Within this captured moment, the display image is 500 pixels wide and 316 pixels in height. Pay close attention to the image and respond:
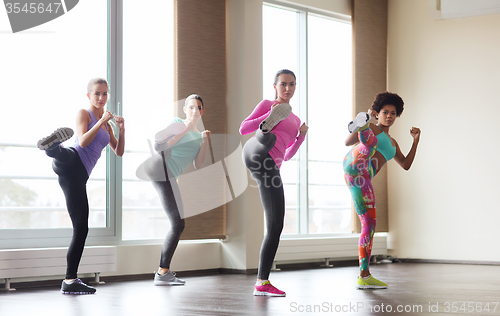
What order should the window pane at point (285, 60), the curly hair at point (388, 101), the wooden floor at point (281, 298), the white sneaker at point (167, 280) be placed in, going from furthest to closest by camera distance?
the window pane at point (285, 60) < the white sneaker at point (167, 280) < the curly hair at point (388, 101) < the wooden floor at point (281, 298)

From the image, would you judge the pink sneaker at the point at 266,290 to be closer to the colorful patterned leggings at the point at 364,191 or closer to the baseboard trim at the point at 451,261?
the colorful patterned leggings at the point at 364,191

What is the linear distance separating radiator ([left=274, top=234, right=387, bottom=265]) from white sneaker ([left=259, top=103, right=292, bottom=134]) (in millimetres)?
2377

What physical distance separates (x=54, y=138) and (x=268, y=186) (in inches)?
48.3

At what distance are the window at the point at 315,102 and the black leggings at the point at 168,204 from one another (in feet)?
6.22

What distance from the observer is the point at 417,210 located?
6.08 meters

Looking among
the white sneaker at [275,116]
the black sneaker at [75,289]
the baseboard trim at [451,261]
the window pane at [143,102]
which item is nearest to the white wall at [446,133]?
the baseboard trim at [451,261]

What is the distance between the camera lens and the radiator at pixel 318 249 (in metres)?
5.30

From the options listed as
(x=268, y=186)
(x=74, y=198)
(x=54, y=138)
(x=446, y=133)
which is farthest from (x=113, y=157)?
(x=446, y=133)

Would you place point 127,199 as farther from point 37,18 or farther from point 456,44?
point 456,44

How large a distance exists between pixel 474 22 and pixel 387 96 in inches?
108

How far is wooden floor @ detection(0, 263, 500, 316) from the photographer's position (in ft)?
8.56

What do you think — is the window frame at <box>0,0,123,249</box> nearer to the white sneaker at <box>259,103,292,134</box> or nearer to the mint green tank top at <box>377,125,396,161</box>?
the white sneaker at <box>259,103,292,134</box>

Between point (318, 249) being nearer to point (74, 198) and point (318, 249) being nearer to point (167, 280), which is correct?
point (167, 280)

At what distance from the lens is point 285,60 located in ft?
18.8
